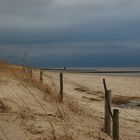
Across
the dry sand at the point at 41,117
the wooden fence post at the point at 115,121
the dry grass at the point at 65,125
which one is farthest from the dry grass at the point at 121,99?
the wooden fence post at the point at 115,121

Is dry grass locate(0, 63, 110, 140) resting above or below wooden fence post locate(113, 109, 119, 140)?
below

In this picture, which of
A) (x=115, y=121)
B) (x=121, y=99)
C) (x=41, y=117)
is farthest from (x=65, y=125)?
(x=121, y=99)

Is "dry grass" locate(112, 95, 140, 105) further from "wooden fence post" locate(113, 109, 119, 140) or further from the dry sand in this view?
"wooden fence post" locate(113, 109, 119, 140)

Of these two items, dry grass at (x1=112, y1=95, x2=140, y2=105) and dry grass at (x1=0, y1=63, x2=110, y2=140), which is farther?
dry grass at (x1=112, y1=95, x2=140, y2=105)

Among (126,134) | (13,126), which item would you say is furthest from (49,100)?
(13,126)

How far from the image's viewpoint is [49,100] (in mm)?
16422

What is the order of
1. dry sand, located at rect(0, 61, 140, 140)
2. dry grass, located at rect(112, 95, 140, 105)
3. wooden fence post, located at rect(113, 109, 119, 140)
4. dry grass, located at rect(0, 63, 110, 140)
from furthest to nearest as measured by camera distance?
dry grass, located at rect(112, 95, 140, 105)
dry sand, located at rect(0, 61, 140, 140)
dry grass, located at rect(0, 63, 110, 140)
wooden fence post, located at rect(113, 109, 119, 140)

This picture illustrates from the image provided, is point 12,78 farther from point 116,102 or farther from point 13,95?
point 116,102

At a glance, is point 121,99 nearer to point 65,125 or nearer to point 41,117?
point 41,117

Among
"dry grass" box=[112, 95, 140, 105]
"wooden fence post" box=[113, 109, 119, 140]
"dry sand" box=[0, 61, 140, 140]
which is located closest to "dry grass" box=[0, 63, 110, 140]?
"dry sand" box=[0, 61, 140, 140]

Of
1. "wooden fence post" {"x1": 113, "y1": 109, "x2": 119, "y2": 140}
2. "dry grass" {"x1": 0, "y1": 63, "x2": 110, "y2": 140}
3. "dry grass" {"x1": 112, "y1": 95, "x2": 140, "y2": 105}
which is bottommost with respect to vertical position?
"dry grass" {"x1": 112, "y1": 95, "x2": 140, "y2": 105}

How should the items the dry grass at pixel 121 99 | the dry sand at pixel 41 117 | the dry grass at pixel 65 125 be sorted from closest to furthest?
the dry grass at pixel 65 125, the dry sand at pixel 41 117, the dry grass at pixel 121 99

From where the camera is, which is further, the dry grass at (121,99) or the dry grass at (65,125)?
the dry grass at (121,99)

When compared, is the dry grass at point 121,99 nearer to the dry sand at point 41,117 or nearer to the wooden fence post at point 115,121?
the dry sand at point 41,117
